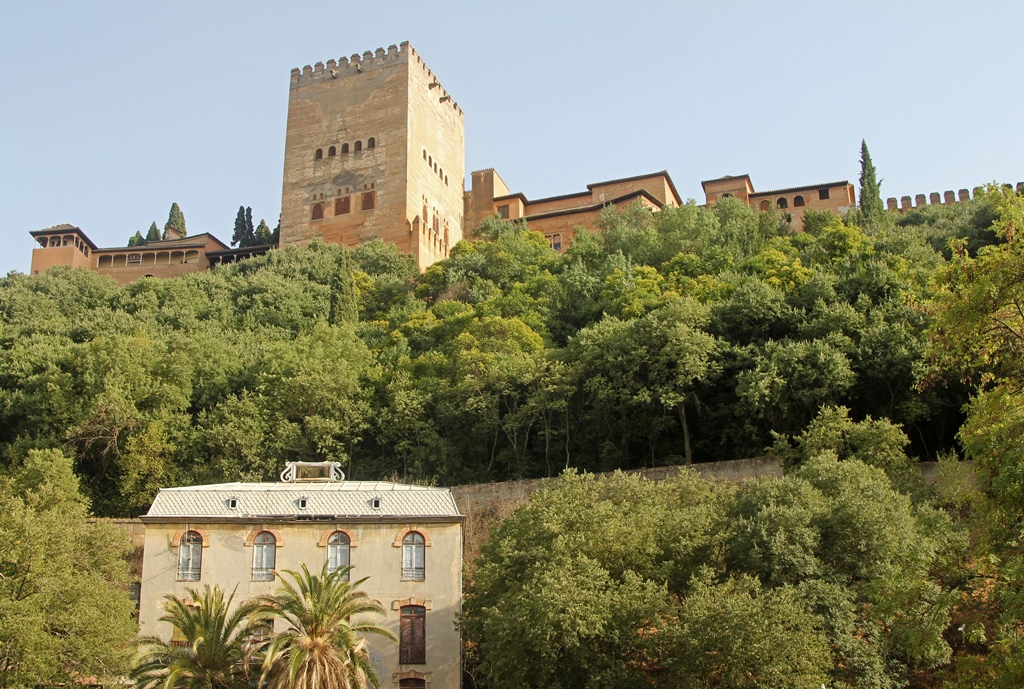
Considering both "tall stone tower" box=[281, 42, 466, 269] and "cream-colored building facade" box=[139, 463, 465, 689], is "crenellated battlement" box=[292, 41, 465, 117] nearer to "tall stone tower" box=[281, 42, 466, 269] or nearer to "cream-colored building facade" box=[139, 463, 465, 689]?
"tall stone tower" box=[281, 42, 466, 269]

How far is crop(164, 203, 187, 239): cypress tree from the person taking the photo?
300ft

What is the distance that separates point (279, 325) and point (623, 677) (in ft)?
119

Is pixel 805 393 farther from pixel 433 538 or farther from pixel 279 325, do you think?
pixel 279 325

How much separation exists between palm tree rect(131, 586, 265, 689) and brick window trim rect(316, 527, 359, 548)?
4.16m

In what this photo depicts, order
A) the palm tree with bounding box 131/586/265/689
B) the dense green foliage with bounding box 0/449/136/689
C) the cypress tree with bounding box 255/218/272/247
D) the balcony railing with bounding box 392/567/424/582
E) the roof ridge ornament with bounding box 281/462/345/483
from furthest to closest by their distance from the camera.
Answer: the cypress tree with bounding box 255/218/272/247
the roof ridge ornament with bounding box 281/462/345/483
the balcony railing with bounding box 392/567/424/582
the dense green foliage with bounding box 0/449/136/689
the palm tree with bounding box 131/586/265/689

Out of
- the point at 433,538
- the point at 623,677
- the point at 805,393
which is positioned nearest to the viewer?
the point at 623,677

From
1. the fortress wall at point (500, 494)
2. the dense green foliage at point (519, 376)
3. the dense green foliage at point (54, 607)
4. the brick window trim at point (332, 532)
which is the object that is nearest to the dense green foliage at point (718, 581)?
the brick window trim at point (332, 532)

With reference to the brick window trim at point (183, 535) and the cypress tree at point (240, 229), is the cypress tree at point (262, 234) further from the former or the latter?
the brick window trim at point (183, 535)

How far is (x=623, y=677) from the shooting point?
23.7 m

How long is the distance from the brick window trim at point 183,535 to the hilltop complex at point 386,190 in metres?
40.0

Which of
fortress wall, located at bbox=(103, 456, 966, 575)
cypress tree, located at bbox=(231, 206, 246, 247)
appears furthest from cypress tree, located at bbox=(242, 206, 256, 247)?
fortress wall, located at bbox=(103, 456, 966, 575)

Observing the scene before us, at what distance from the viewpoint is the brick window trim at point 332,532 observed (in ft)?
94.7

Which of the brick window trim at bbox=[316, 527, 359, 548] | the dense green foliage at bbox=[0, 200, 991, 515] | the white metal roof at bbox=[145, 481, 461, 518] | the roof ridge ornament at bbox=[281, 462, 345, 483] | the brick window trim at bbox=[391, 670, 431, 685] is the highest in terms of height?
the dense green foliage at bbox=[0, 200, 991, 515]

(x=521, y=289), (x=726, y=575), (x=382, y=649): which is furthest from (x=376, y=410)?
(x=726, y=575)
